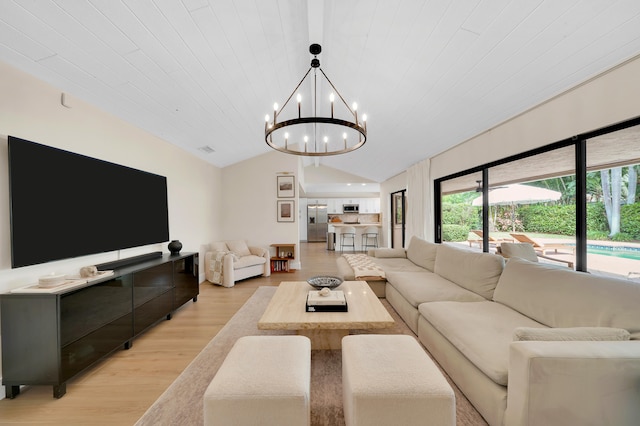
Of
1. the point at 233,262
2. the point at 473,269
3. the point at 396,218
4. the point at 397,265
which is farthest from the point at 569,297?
the point at 396,218

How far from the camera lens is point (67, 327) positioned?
179 cm

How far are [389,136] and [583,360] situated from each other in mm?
4005

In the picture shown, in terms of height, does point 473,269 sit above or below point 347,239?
above

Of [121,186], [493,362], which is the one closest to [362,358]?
[493,362]

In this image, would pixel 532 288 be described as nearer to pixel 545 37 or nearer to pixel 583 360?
pixel 583 360

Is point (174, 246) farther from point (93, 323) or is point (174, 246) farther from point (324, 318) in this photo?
point (324, 318)

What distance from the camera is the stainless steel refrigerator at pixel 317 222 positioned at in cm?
1134

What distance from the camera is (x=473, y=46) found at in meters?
2.09

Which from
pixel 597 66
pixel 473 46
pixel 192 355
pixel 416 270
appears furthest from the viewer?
pixel 416 270

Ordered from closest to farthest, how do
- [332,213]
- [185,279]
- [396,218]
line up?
[185,279] < [396,218] < [332,213]

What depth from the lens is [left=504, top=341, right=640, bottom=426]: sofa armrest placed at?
1.13 meters

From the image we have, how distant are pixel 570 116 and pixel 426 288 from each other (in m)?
2.10

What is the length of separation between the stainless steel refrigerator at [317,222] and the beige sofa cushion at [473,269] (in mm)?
8137

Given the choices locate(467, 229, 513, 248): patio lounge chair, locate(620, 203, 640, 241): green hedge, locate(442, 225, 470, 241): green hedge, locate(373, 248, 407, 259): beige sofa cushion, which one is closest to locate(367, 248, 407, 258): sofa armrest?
locate(373, 248, 407, 259): beige sofa cushion
